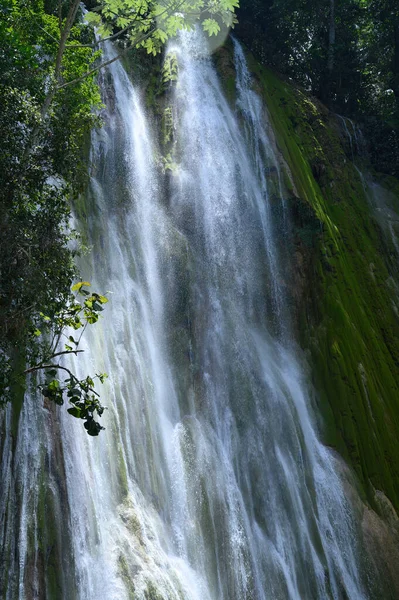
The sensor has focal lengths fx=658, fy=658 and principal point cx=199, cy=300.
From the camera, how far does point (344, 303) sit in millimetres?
18766

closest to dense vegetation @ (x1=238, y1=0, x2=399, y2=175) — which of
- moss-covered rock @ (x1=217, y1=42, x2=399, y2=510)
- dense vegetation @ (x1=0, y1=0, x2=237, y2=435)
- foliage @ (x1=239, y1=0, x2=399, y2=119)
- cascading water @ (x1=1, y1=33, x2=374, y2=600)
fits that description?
foliage @ (x1=239, y1=0, x2=399, y2=119)

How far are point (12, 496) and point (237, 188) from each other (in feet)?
41.0

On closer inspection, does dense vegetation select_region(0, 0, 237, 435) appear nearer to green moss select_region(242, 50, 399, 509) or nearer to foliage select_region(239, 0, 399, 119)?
green moss select_region(242, 50, 399, 509)

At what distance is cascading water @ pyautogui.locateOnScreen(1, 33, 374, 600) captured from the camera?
10820mm

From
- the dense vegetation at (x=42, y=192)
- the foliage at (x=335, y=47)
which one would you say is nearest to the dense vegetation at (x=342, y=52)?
the foliage at (x=335, y=47)

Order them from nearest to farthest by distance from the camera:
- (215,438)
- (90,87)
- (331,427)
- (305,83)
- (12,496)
Result: 1. (12,496)
2. (90,87)
3. (215,438)
4. (331,427)
5. (305,83)

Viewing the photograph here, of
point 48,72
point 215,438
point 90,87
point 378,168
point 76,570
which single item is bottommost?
point 76,570

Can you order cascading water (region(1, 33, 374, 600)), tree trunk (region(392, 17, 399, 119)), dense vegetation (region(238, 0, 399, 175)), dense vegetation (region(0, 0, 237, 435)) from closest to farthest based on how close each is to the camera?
dense vegetation (region(0, 0, 237, 435)) → cascading water (region(1, 33, 374, 600)) → dense vegetation (region(238, 0, 399, 175)) → tree trunk (region(392, 17, 399, 119))

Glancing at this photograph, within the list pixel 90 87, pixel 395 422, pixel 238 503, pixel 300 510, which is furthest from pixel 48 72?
pixel 395 422

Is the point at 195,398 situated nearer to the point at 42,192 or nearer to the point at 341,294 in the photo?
the point at 341,294

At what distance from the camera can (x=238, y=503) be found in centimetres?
1334

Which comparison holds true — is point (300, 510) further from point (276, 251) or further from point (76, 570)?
point (276, 251)

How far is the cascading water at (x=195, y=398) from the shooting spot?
35.5ft

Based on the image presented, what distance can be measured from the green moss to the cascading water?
36.0 inches
